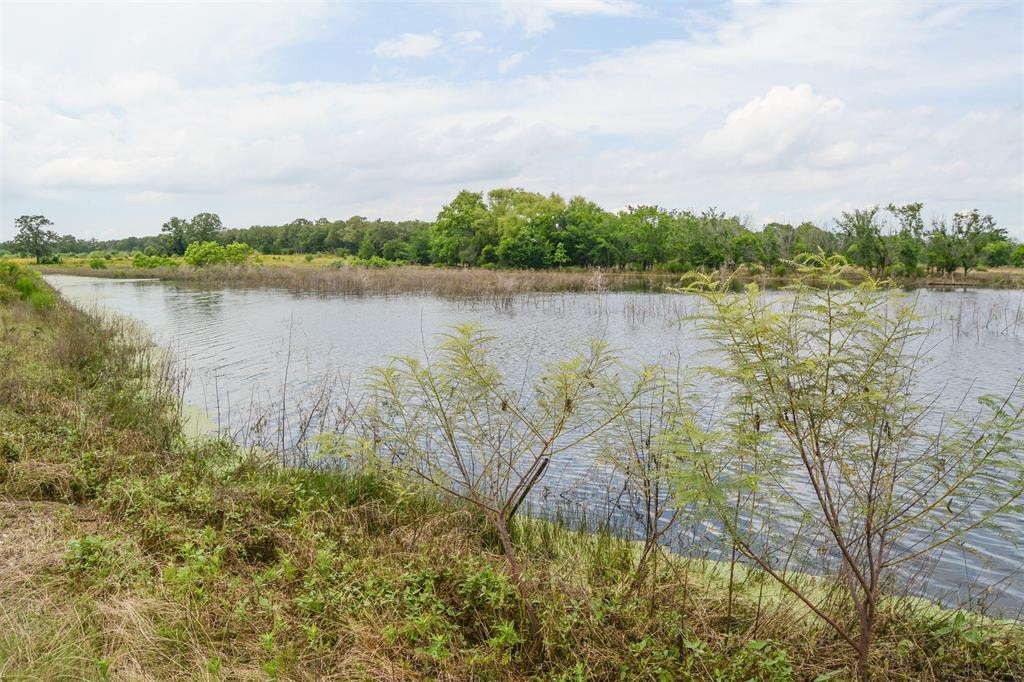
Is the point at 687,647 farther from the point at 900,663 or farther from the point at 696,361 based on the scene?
the point at 696,361

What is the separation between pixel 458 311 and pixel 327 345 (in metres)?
9.77

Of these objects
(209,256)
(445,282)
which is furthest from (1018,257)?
(209,256)

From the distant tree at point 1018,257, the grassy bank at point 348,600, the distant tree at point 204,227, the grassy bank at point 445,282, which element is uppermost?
the distant tree at point 204,227

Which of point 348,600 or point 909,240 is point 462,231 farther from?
point 348,600

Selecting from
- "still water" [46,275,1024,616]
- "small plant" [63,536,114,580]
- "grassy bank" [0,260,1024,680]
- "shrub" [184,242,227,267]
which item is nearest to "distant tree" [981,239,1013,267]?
"still water" [46,275,1024,616]

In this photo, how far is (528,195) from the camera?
244ft

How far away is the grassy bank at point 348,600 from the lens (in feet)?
10.4

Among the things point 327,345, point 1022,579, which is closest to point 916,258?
point 327,345

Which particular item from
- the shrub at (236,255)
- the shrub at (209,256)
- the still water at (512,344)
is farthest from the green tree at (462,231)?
the still water at (512,344)

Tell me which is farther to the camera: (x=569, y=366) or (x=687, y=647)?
(x=569, y=366)

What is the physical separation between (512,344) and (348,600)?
42.1 ft

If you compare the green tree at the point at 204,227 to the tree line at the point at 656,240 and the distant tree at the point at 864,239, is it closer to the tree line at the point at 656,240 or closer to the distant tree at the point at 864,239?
the tree line at the point at 656,240

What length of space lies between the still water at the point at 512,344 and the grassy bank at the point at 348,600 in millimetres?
979

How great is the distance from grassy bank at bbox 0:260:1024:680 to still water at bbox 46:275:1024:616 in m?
0.98
